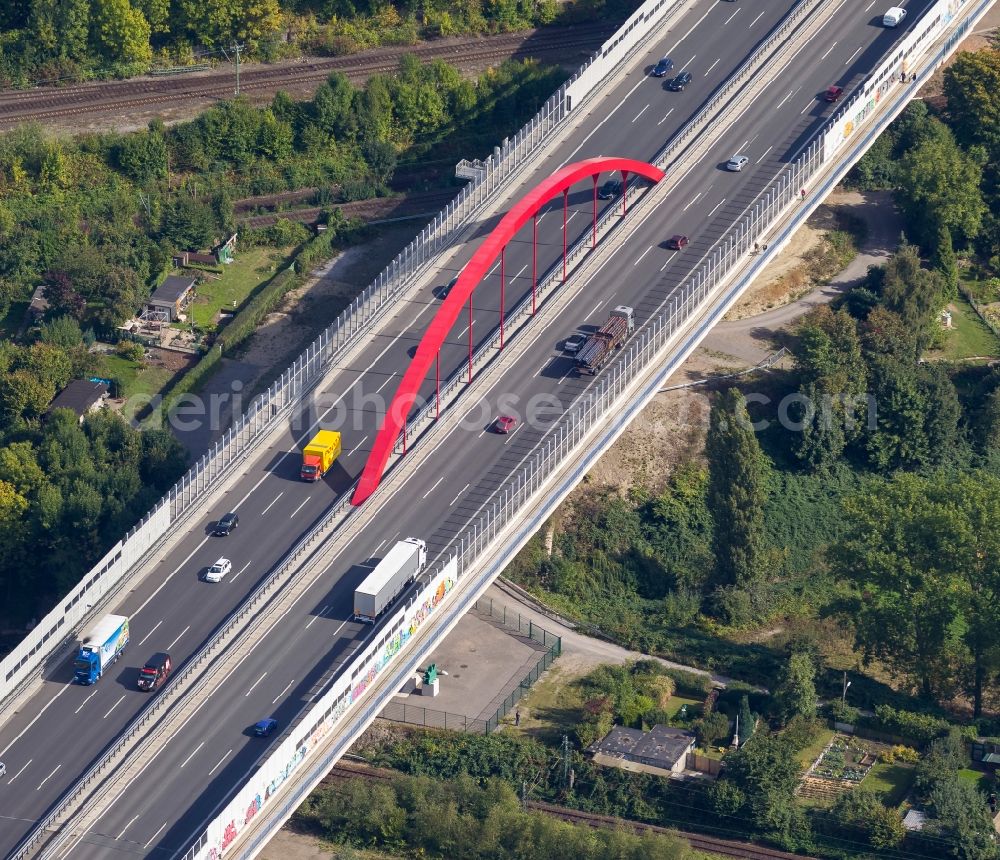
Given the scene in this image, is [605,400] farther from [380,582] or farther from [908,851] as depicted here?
[908,851]

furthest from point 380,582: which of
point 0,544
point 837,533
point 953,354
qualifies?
point 953,354

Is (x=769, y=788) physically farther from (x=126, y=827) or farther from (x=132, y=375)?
(x=132, y=375)

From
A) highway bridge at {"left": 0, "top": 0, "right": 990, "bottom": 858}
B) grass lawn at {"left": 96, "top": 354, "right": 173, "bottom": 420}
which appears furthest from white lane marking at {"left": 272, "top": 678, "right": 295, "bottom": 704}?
grass lawn at {"left": 96, "top": 354, "right": 173, "bottom": 420}

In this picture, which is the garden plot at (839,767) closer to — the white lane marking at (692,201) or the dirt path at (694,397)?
the dirt path at (694,397)

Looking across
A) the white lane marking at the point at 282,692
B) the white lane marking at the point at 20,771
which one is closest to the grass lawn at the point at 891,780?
the white lane marking at the point at 282,692

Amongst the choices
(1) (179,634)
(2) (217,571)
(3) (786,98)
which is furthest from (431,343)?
(3) (786,98)
